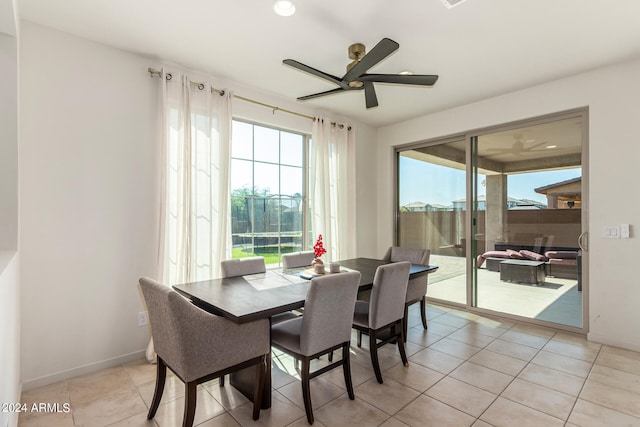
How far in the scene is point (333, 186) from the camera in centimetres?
432

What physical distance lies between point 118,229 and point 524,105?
4.38m

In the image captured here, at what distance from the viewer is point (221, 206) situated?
3.20 metres

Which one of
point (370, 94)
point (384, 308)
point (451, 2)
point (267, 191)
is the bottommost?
point (384, 308)

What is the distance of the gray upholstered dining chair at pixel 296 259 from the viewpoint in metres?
3.16

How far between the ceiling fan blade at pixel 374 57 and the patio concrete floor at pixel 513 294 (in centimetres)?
304

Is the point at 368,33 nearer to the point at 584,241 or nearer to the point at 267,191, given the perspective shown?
the point at 267,191

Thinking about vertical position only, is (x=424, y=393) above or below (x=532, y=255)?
below

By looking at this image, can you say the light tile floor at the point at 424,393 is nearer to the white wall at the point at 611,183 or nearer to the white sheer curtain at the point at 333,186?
the white wall at the point at 611,183

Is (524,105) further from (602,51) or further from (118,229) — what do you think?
(118,229)

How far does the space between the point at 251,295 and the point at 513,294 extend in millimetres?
3329

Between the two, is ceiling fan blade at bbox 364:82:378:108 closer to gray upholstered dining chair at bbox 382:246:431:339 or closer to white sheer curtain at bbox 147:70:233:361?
white sheer curtain at bbox 147:70:233:361

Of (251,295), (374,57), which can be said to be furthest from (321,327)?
(374,57)

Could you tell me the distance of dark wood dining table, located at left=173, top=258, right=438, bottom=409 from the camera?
1.81m

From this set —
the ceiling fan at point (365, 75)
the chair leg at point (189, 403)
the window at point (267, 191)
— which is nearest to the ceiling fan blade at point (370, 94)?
the ceiling fan at point (365, 75)
